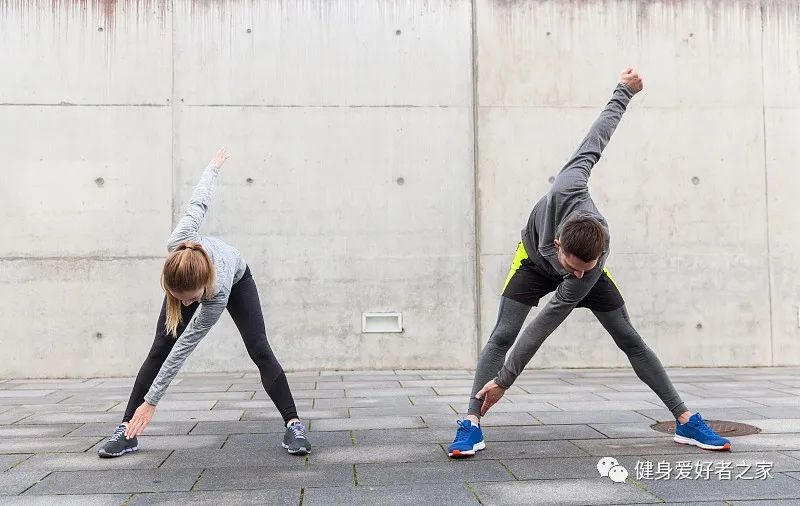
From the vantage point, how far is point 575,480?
316cm

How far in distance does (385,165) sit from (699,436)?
4901mm

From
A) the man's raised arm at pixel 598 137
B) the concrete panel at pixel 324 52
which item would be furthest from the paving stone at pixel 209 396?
the man's raised arm at pixel 598 137

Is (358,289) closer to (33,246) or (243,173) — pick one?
(243,173)

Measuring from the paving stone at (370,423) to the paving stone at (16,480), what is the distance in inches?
65.0

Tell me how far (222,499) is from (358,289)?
15.8ft

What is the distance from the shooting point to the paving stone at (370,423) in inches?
177

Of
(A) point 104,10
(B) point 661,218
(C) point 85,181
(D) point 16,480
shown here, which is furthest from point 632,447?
(A) point 104,10

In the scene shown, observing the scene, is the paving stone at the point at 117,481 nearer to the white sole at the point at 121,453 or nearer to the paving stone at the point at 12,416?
the white sole at the point at 121,453

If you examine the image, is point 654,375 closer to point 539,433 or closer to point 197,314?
point 539,433

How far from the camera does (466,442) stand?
3615 millimetres

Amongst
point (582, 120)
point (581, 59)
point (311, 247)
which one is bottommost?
point (311, 247)

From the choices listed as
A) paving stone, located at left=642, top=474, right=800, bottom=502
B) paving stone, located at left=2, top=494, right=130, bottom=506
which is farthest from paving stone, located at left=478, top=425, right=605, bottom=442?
paving stone, located at left=2, top=494, right=130, bottom=506

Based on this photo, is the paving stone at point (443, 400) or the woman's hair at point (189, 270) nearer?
the woman's hair at point (189, 270)

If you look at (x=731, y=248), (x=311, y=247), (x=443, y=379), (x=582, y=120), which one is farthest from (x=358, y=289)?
(x=731, y=248)
